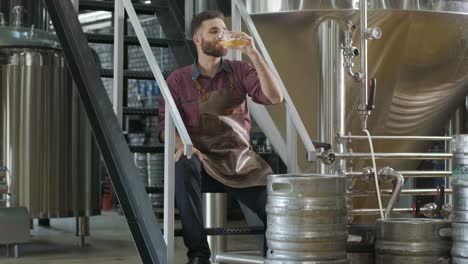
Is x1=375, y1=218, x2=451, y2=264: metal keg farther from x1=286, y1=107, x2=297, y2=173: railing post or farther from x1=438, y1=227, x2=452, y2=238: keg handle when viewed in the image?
x1=286, y1=107, x2=297, y2=173: railing post

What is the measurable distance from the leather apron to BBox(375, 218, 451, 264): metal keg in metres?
0.63

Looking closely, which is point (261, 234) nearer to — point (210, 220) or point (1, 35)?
point (210, 220)

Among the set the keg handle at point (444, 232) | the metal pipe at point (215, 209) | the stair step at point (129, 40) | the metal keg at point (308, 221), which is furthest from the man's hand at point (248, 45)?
the metal pipe at point (215, 209)

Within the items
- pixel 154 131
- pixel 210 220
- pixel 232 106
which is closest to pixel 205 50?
pixel 232 106

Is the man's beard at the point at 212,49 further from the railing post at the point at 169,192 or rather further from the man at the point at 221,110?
the railing post at the point at 169,192

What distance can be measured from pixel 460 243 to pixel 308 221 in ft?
A: 1.89

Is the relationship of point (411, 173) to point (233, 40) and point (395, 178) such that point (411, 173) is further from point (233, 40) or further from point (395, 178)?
point (233, 40)

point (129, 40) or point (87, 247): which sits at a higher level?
point (129, 40)

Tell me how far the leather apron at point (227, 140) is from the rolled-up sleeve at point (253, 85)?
0.05m

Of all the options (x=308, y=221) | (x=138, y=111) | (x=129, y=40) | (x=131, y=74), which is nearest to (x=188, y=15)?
(x=129, y=40)

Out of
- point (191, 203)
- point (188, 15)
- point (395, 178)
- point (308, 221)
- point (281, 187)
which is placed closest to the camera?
point (308, 221)

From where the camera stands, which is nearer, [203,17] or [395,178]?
[203,17]

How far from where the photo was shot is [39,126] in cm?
525

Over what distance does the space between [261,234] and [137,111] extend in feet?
3.51
